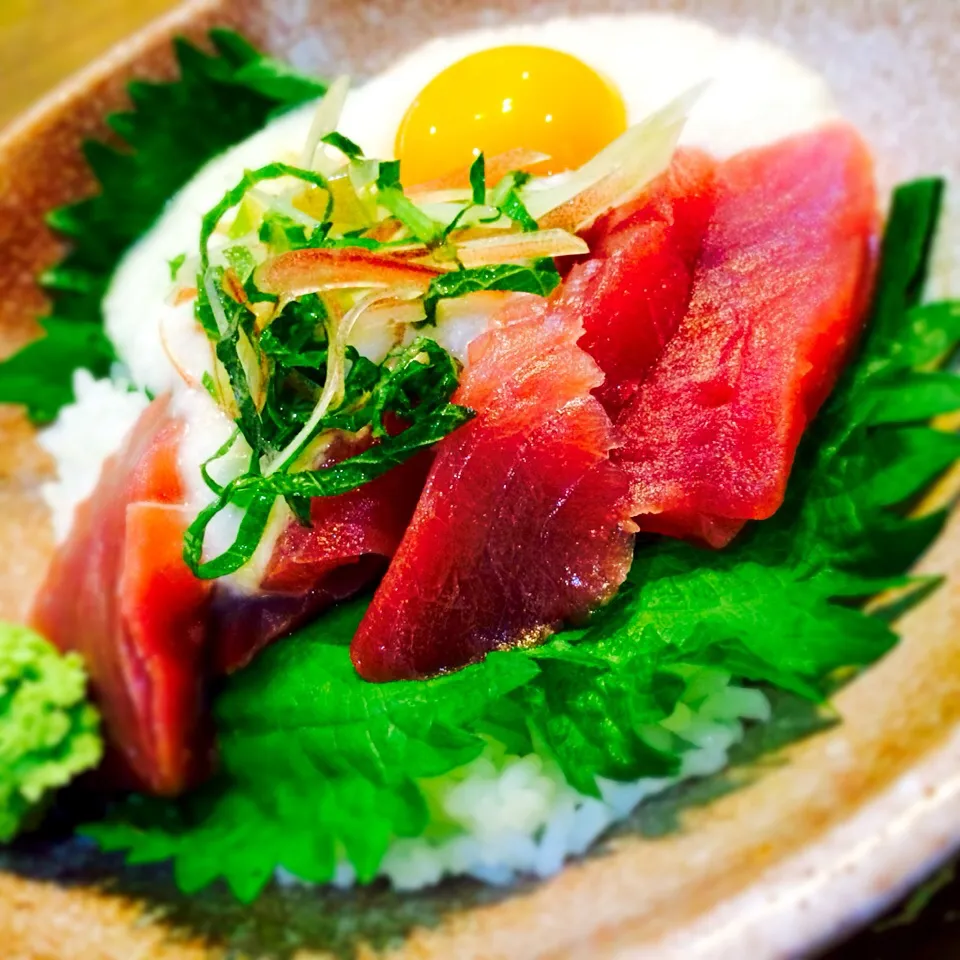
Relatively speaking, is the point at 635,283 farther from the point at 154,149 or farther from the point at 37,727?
the point at 154,149

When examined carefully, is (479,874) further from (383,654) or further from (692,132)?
(692,132)

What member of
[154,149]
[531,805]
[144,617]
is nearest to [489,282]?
[144,617]

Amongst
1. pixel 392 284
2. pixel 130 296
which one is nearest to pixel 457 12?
pixel 130 296

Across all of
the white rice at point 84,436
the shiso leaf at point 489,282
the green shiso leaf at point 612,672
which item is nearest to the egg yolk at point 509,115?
the shiso leaf at point 489,282

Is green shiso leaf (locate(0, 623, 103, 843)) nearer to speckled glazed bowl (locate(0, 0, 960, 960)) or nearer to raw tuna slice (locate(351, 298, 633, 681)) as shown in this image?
speckled glazed bowl (locate(0, 0, 960, 960))

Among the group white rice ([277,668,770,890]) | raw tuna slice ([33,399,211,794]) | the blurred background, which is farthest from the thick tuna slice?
the blurred background

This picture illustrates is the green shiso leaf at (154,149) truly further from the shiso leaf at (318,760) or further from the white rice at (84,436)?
the shiso leaf at (318,760)
